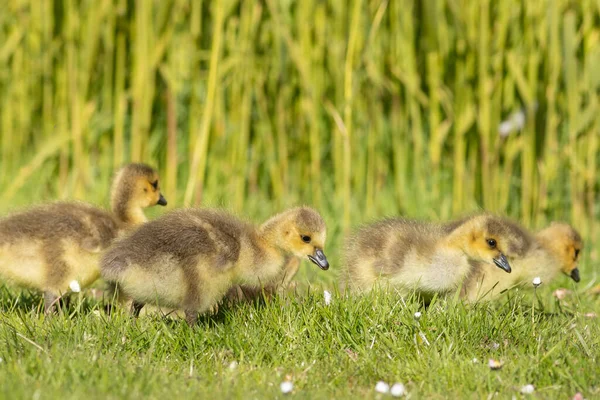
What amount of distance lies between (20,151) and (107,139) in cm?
96

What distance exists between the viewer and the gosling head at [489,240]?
5.28 m

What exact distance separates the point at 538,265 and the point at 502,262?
0.61 m

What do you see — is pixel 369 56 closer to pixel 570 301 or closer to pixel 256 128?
pixel 256 128

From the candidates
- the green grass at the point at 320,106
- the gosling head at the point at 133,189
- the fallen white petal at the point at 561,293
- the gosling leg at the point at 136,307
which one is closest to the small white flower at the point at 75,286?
the gosling leg at the point at 136,307

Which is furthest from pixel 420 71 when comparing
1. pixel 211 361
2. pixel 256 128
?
pixel 211 361

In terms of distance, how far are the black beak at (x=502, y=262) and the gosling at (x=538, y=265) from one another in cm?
9

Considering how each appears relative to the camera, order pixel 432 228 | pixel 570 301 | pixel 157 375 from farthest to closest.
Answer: pixel 570 301 < pixel 432 228 < pixel 157 375

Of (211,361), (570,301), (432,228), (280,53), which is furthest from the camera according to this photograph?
(280,53)

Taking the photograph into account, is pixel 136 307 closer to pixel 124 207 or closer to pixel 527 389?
pixel 124 207

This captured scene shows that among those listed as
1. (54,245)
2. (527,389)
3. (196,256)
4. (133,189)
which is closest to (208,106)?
(133,189)

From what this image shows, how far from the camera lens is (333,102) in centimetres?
810

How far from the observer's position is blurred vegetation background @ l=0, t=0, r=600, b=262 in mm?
7285

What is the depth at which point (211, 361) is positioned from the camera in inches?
173

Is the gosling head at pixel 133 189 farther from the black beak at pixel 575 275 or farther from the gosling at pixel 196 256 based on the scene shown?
the black beak at pixel 575 275
